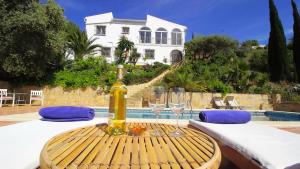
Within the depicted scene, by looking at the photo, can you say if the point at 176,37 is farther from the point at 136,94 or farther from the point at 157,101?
the point at 157,101

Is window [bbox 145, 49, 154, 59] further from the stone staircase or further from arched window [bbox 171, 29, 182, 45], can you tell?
the stone staircase

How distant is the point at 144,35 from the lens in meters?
33.3

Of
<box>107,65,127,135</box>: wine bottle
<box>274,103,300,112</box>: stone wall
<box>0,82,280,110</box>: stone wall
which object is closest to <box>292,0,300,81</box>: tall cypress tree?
<box>274,103,300,112</box>: stone wall

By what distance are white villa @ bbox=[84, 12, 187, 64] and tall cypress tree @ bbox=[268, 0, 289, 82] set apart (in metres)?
11.7

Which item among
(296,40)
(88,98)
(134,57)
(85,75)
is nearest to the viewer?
(88,98)

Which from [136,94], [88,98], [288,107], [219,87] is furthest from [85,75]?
[288,107]

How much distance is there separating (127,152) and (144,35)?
32.4 metres

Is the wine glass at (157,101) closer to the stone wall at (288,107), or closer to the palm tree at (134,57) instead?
the stone wall at (288,107)

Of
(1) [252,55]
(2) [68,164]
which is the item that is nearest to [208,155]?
(2) [68,164]

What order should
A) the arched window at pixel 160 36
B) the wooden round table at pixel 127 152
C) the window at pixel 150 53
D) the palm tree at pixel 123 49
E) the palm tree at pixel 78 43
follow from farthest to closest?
the arched window at pixel 160 36 < the window at pixel 150 53 < the palm tree at pixel 123 49 < the palm tree at pixel 78 43 < the wooden round table at pixel 127 152

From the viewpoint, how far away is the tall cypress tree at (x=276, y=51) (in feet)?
74.1

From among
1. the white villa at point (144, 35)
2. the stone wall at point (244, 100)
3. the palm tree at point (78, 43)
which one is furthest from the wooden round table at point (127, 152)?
the white villa at point (144, 35)

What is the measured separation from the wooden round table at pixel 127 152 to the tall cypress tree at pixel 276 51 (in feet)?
76.1

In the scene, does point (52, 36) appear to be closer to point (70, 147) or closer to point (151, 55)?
point (70, 147)
